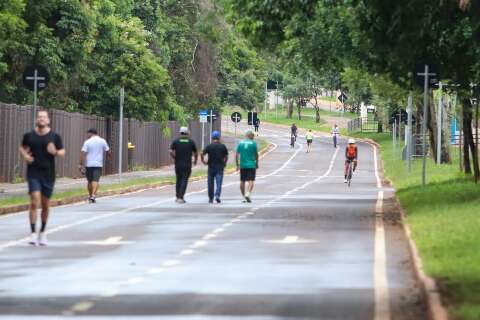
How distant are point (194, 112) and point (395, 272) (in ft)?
213

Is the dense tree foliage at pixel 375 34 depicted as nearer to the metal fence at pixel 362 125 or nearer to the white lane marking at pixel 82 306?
the white lane marking at pixel 82 306

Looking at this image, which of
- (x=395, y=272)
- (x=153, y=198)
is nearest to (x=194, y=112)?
(x=153, y=198)

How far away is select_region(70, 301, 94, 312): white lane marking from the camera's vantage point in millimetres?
12656

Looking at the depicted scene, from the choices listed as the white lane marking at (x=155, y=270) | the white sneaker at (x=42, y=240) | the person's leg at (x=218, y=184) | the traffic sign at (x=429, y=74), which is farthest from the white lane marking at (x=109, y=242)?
the traffic sign at (x=429, y=74)

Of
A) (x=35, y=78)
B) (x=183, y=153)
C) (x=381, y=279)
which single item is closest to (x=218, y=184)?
(x=183, y=153)

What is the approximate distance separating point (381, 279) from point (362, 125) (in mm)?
105733

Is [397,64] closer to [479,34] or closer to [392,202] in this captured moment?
[392,202]

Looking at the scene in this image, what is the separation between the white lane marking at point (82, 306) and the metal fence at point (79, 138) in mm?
29570

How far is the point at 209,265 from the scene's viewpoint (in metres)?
16.9

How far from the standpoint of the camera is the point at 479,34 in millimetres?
20469

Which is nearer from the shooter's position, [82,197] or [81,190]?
[82,197]

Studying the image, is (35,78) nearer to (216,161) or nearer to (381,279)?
(216,161)

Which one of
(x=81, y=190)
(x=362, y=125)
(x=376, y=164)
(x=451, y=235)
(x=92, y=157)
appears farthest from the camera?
(x=362, y=125)

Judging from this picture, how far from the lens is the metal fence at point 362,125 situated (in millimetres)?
119062
